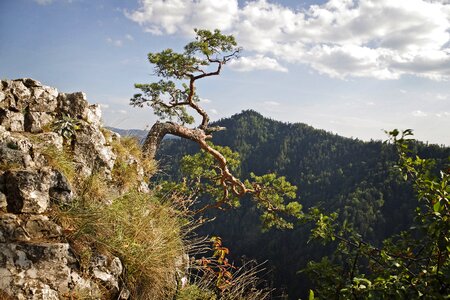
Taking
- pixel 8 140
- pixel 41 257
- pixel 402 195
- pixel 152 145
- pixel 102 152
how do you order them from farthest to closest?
pixel 402 195 → pixel 152 145 → pixel 102 152 → pixel 8 140 → pixel 41 257

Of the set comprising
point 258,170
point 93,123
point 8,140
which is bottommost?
point 258,170

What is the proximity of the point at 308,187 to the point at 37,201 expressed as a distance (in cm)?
14330

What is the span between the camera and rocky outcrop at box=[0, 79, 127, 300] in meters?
2.88

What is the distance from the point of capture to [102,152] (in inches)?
209

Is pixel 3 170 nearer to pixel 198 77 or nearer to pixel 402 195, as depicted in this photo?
pixel 198 77

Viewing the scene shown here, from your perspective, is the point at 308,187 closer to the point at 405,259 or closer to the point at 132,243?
the point at 405,259

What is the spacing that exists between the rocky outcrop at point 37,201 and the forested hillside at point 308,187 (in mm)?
59909

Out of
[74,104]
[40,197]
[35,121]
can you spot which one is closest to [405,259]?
[40,197]

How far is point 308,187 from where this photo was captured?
140375 mm

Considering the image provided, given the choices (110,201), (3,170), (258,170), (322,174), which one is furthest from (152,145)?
(258,170)

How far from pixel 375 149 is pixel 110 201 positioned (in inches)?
6093

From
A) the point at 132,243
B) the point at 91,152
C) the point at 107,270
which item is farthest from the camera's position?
the point at 91,152

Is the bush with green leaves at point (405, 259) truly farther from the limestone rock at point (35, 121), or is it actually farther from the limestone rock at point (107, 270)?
the limestone rock at point (35, 121)

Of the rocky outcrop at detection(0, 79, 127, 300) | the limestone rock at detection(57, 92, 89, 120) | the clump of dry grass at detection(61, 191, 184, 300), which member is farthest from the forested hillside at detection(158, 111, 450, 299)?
the clump of dry grass at detection(61, 191, 184, 300)
